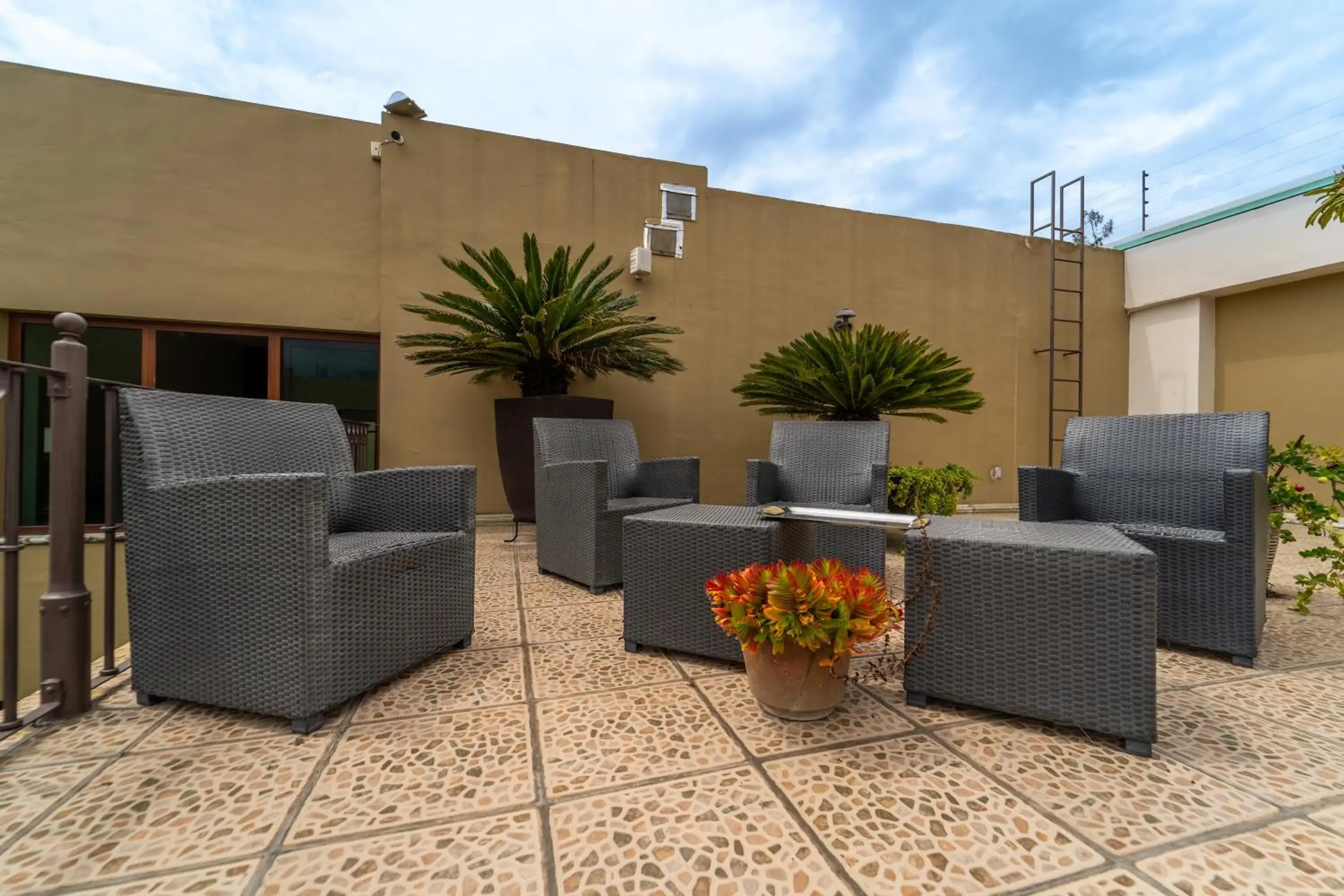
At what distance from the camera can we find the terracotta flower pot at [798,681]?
3.89 feet

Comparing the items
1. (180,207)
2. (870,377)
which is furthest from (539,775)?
(180,207)

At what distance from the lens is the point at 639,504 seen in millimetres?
2535

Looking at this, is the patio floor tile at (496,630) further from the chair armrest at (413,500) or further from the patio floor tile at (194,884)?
the patio floor tile at (194,884)

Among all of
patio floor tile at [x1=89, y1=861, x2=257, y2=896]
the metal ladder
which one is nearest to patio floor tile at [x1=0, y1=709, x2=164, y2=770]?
patio floor tile at [x1=89, y1=861, x2=257, y2=896]

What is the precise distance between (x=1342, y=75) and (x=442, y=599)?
24.6ft

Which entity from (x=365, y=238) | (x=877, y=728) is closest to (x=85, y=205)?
(x=365, y=238)

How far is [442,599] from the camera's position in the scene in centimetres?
159

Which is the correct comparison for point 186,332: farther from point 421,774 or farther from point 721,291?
point 421,774

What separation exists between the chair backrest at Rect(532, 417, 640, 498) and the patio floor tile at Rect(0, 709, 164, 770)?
1656 mm

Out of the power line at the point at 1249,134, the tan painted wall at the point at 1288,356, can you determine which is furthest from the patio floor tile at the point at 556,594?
the power line at the point at 1249,134

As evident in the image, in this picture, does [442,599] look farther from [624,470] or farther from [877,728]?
[624,470]

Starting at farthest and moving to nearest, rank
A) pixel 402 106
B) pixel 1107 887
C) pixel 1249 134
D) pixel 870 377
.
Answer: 1. pixel 1249 134
2. pixel 402 106
3. pixel 870 377
4. pixel 1107 887

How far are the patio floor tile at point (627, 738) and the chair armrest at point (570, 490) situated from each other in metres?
1.04

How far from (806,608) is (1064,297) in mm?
6520
